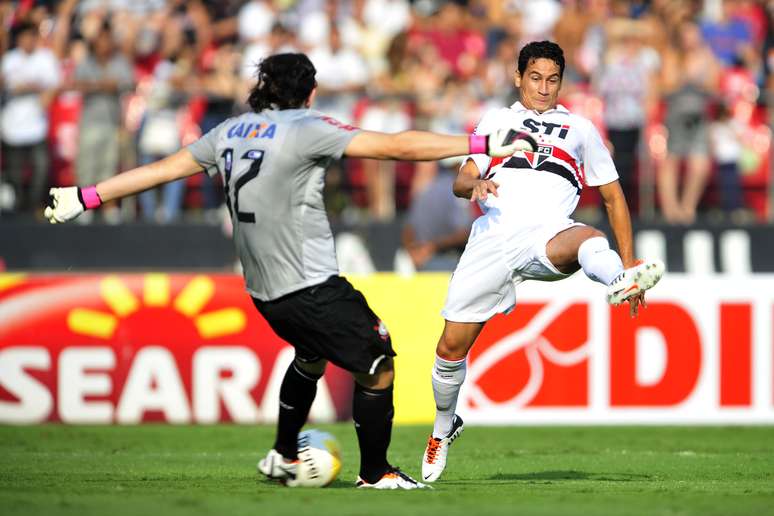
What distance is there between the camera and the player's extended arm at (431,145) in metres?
7.18

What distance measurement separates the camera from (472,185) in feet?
26.2

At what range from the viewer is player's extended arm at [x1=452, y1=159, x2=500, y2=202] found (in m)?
7.64

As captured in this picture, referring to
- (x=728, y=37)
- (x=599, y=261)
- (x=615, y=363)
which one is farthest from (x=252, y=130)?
(x=728, y=37)

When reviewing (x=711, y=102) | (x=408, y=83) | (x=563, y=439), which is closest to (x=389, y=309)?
(x=563, y=439)

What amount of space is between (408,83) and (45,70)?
4.63 meters

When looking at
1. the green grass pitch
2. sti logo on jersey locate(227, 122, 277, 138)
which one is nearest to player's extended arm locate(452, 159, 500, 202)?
sti logo on jersey locate(227, 122, 277, 138)

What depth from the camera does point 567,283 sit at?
43.5ft

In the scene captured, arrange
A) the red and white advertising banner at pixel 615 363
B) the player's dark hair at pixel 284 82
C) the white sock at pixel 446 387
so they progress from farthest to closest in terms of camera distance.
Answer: the red and white advertising banner at pixel 615 363
the white sock at pixel 446 387
the player's dark hair at pixel 284 82

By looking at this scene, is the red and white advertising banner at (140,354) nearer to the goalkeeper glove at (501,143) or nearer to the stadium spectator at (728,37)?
the goalkeeper glove at (501,143)

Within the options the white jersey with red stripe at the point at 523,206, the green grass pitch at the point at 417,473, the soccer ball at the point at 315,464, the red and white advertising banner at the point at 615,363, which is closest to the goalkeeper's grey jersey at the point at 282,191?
the soccer ball at the point at 315,464

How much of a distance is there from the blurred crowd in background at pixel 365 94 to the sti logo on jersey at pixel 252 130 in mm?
8996

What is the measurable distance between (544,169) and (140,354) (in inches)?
230

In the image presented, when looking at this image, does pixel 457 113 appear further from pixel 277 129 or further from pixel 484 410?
pixel 277 129

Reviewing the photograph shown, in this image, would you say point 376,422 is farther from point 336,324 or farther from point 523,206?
point 523,206
